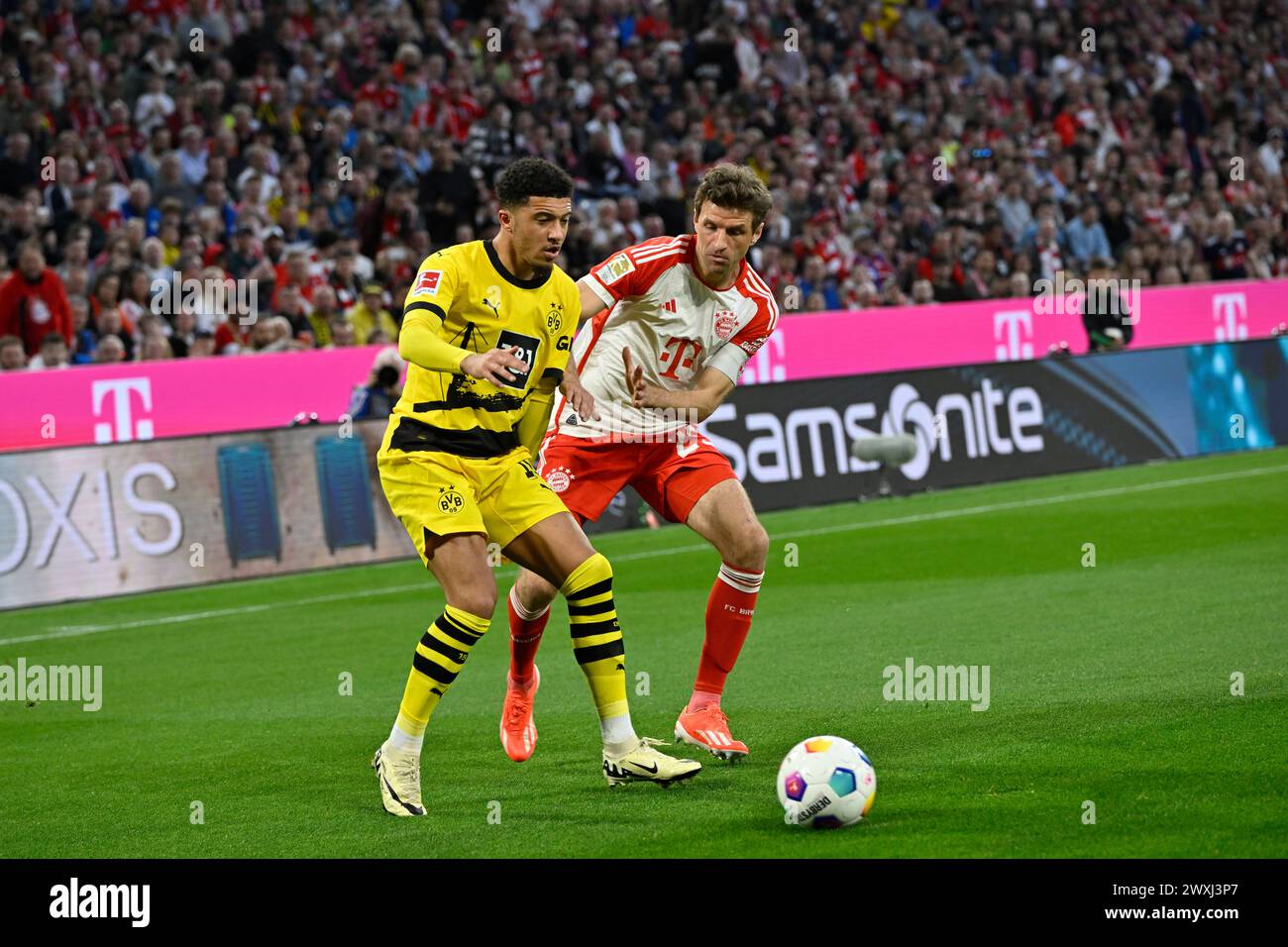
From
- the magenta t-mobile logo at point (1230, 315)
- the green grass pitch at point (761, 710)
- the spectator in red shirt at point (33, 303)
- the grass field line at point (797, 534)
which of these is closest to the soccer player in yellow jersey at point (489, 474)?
the green grass pitch at point (761, 710)

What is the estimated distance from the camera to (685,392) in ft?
25.0

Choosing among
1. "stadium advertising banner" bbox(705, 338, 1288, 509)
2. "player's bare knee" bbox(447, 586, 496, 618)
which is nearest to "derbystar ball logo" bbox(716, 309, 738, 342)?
"player's bare knee" bbox(447, 586, 496, 618)

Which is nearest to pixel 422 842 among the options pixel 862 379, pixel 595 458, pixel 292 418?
pixel 595 458

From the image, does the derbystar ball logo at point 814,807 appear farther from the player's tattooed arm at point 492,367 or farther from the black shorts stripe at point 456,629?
the player's tattooed arm at point 492,367

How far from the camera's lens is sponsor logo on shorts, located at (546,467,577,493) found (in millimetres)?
7828

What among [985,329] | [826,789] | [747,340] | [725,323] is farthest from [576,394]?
[985,329]

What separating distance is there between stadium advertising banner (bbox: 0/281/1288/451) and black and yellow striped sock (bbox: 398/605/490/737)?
300 inches

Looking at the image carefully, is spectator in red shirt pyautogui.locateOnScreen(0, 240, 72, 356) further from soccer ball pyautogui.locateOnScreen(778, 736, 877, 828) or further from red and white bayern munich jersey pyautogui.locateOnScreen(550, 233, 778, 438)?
soccer ball pyautogui.locateOnScreen(778, 736, 877, 828)

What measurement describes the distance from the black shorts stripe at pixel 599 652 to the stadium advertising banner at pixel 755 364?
7718mm

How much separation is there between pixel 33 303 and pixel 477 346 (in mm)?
10436

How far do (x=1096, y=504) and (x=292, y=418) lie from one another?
24.9 ft
